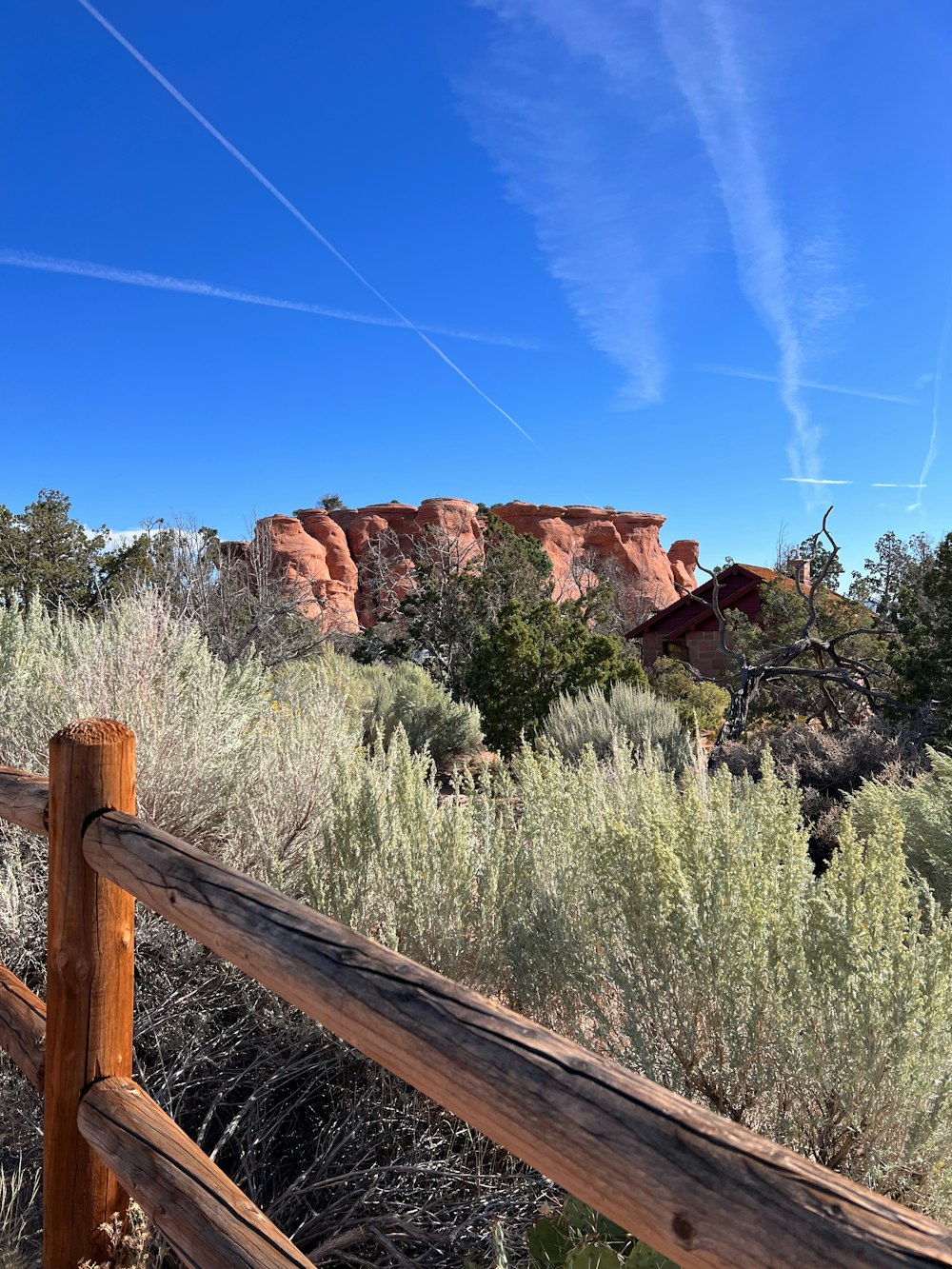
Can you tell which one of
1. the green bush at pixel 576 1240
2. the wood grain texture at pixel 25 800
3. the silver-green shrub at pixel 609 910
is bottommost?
the green bush at pixel 576 1240

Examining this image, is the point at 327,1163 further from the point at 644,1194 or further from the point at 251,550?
the point at 251,550

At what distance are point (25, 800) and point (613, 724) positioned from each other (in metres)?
7.46

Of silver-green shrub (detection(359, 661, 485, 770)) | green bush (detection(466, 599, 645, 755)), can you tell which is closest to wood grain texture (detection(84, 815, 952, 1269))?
silver-green shrub (detection(359, 661, 485, 770))

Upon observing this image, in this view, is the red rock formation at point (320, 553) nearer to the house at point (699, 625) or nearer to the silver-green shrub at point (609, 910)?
the house at point (699, 625)

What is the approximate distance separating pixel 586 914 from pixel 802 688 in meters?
10.1

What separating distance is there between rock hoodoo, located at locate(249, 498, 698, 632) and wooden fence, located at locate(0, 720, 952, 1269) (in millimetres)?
44361

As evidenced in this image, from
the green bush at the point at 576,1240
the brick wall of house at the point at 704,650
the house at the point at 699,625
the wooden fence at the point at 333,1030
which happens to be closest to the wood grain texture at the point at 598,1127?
the wooden fence at the point at 333,1030

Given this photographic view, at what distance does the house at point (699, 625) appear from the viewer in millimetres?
27422

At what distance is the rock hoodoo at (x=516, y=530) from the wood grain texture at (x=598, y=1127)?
148ft

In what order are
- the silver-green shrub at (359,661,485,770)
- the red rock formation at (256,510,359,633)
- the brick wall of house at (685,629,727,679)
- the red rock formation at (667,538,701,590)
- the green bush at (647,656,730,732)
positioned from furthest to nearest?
1. the red rock formation at (667,538,701,590)
2. the red rock formation at (256,510,359,633)
3. the brick wall of house at (685,629,727,679)
4. the green bush at (647,656,730,732)
5. the silver-green shrub at (359,661,485,770)

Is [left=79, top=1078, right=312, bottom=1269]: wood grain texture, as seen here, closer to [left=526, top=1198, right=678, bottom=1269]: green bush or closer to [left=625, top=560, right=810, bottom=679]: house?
[left=526, top=1198, right=678, bottom=1269]: green bush

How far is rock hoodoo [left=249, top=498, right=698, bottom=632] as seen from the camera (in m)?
50.3

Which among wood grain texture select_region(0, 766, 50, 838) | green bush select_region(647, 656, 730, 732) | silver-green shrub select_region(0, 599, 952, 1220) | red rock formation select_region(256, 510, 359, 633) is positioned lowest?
silver-green shrub select_region(0, 599, 952, 1220)

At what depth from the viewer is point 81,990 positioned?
78.0 inches
